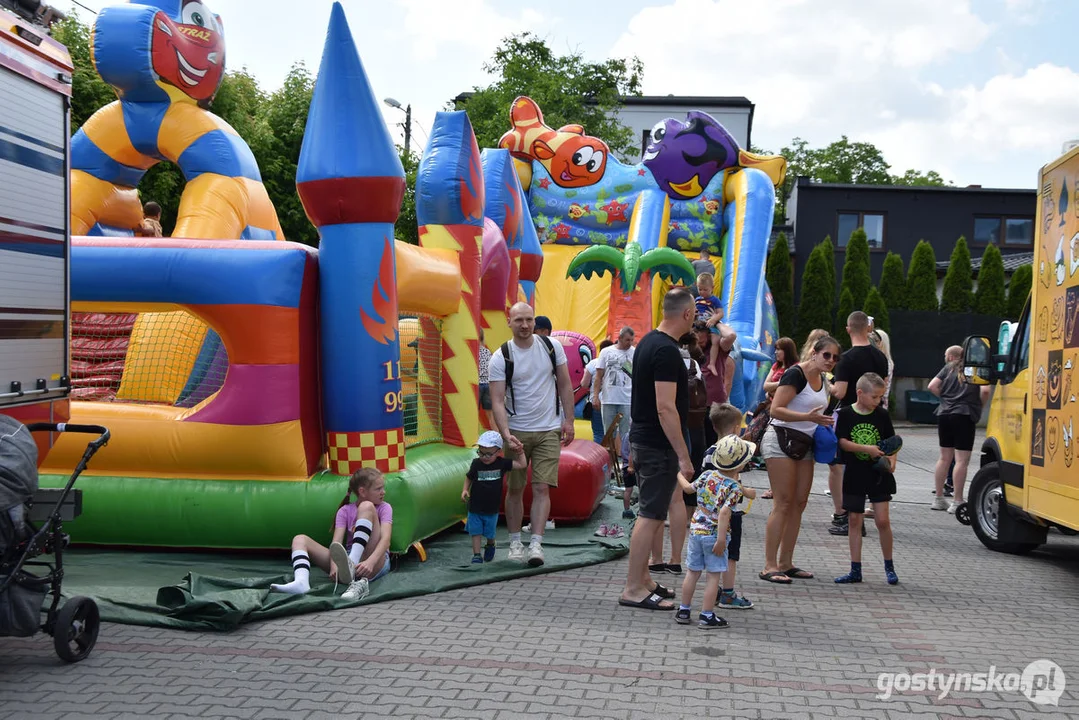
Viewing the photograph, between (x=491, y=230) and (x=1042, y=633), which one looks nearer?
(x=1042, y=633)

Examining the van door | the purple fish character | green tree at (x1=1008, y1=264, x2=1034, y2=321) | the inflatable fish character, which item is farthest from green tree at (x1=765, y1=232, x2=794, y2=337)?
the van door

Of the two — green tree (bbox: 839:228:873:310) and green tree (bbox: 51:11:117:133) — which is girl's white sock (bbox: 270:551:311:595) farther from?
green tree (bbox: 839:228:873:310)

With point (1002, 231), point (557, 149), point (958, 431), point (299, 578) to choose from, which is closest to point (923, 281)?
point (1002, 231)

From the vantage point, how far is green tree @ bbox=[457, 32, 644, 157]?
3055cm

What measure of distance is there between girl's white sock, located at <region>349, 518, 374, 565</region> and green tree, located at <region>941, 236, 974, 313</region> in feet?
82.8

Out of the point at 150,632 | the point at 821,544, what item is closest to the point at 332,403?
the point at 150,632

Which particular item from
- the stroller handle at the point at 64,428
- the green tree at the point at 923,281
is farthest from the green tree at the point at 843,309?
the stroller handle at the point at 64,428

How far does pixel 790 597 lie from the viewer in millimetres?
6027

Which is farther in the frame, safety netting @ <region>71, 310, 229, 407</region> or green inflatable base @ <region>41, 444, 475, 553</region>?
safety netting @ <region>71, 310, 229, 407</region>

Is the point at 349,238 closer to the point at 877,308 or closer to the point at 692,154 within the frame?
the point at 692,154

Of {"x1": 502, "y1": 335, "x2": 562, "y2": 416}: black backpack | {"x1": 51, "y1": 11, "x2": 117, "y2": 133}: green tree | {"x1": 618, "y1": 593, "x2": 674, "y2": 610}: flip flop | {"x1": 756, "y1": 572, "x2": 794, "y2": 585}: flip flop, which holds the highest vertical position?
{"x1": 51, "y1": 11, "x2": 117, "y2": 133}: green tree

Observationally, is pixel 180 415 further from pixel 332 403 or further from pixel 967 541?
pixel 967 541

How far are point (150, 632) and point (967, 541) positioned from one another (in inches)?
259

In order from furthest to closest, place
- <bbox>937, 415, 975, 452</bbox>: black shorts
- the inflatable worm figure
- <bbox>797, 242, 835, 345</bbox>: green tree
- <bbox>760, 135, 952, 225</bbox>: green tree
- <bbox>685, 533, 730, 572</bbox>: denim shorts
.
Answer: <bbox>760, 135, 952, 225</bbox>: green tree
<bbox>797, 242, 835, 345</bbox>: green tree
<bbox>937, 415, 975, 452</bbox>: black shorts
the inflatable worm figure
<bbox>685, 533, 730, 572</bbox>: denim shorts
